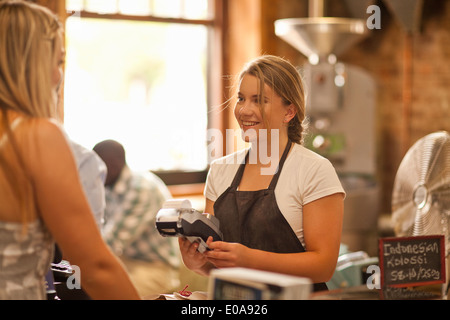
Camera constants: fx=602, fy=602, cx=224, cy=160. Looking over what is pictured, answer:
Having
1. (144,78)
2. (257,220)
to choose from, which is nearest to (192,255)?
(257,220)

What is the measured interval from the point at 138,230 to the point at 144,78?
5.74 feet

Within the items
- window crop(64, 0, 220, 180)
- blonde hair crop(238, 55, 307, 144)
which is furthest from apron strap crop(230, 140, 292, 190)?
window crop(64, 0, 220, 180)

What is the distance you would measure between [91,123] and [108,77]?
358 millimetres

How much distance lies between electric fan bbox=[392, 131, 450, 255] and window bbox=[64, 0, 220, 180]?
8.12 ft

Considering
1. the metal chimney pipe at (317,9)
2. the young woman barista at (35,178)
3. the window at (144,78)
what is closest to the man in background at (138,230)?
the window at (144,78)

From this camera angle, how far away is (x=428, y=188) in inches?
76.0

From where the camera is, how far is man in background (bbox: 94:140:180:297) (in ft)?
9.13

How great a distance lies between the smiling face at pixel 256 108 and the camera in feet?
5.68

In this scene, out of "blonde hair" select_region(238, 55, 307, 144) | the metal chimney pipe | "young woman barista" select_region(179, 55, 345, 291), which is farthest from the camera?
the metal chimney pipe

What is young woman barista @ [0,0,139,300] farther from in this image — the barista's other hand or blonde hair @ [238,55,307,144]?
blonde hair @ [238,55,307,144]

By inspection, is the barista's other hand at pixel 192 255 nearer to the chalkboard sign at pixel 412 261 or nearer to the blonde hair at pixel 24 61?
the chalkboard sign at pixel 412 261

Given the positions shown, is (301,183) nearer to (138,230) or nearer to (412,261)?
(412,261)
